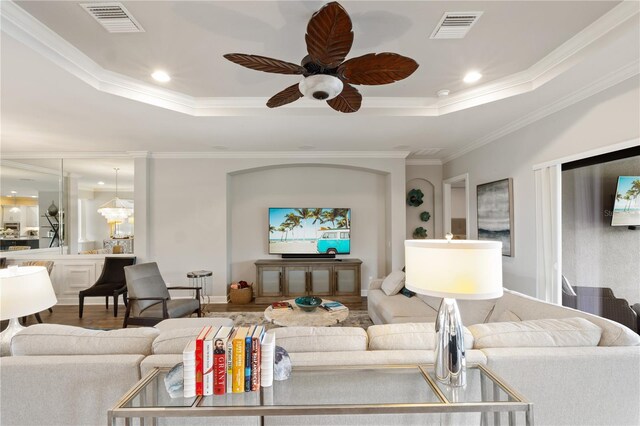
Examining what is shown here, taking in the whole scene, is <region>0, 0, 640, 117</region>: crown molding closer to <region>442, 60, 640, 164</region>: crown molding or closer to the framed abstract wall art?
<region>442, 60, 640, 164</region>: crown molding

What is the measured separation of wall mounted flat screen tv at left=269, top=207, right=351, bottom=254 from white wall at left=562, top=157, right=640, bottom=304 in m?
3.08

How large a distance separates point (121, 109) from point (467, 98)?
3442 mm

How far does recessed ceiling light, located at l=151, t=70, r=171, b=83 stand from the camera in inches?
97.3

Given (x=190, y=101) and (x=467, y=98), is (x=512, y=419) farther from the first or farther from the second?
(x=190, y=101)

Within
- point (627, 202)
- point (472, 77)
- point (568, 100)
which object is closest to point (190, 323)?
point (472, 77)

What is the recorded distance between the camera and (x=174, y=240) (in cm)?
502

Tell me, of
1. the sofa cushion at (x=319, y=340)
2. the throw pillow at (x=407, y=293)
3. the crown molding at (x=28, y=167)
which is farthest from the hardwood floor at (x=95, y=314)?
the sofa cushion at (x=319, y=340)

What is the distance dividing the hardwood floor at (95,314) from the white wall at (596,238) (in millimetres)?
Result: 2771

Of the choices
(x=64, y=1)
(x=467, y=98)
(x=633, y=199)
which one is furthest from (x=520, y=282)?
(x=64, y=1)

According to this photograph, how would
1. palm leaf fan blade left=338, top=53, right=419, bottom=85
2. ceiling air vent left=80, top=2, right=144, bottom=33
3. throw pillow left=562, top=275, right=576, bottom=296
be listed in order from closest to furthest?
1. palm leaf fan blade left=338, top=53, right=419, bottom=85
2. ceiling air vent left=80, top=2, right=144, bottom=33
3. throw pillow left=562, top=275, right=576, bottom=296

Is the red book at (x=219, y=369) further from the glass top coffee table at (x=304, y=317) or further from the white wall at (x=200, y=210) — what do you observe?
the white wall at (x=200, y=210)

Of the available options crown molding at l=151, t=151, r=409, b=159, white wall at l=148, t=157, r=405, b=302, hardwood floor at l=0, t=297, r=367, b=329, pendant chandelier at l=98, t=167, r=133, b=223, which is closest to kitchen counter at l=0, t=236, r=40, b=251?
pendant chandelier at l=98, t=167, r=133, b=223

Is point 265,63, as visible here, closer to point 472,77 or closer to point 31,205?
point 472,77

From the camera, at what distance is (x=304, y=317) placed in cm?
293
